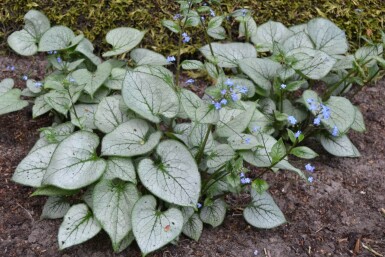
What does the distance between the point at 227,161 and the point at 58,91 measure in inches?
42.0

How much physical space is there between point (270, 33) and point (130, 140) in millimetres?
1458

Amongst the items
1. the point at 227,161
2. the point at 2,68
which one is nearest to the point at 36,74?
the point at 2,68

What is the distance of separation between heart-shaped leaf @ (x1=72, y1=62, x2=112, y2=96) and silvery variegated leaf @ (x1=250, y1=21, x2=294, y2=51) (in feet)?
3.54

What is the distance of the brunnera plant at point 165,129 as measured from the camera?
7.80ft

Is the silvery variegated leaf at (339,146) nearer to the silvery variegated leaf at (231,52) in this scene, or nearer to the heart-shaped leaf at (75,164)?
the silvery variegated leaf at (231,52)

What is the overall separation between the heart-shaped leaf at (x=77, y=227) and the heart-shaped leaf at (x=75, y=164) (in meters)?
0.17

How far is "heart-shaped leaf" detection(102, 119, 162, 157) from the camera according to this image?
2.47m

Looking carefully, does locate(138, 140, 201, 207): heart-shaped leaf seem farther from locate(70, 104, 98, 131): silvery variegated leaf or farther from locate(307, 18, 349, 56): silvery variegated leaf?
locate(307, 18, 349, 56): silvery variegated leaf

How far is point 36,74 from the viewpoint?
3516mm

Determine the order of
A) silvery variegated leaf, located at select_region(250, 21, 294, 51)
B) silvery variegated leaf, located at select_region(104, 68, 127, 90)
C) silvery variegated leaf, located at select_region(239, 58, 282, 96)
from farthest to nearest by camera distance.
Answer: silvery variegated leaf, located at select_region(250, 21, 294, 51) < silvery variegated leaf, located at select_region(239, 58, 282, 96) < silvery variegated leaf, located at select_region(104, 68, 127, 90)

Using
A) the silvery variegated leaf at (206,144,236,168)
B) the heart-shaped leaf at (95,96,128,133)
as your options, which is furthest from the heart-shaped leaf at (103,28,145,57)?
the silvery variegated leaf at (206,144,236,168)

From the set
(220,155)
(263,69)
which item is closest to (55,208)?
(220,155)

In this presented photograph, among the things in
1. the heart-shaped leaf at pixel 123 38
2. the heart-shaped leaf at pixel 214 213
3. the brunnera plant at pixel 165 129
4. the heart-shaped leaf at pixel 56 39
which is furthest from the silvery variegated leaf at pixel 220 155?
the heart-shaped leaf at pixel 56 39

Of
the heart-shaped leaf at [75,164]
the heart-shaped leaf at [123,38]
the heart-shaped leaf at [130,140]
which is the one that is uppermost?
the heart-shaped leaf at [123,38]
